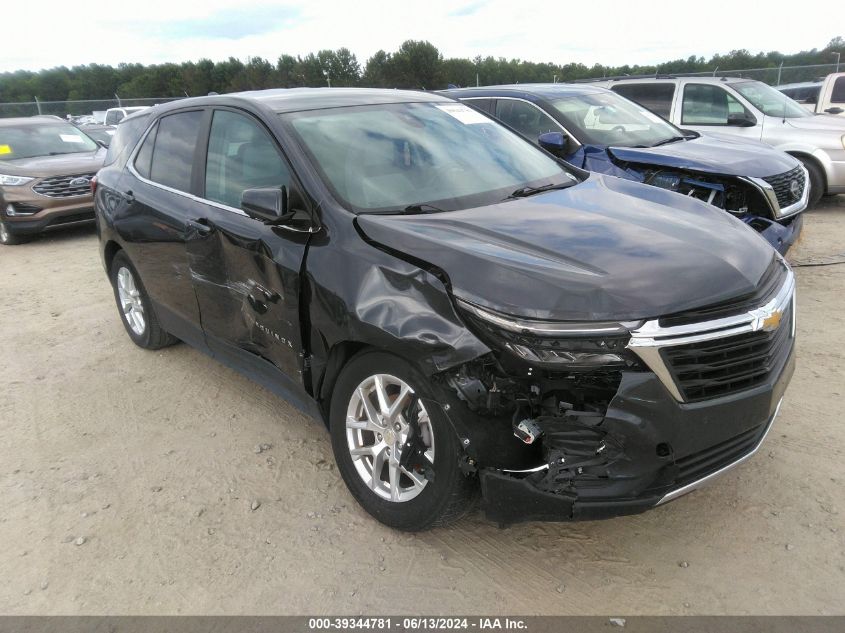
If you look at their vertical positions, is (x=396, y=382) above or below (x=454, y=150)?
below

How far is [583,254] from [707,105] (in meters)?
7.65

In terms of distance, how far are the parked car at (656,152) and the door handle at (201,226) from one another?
140 inches

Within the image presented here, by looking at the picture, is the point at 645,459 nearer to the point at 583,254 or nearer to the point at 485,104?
the point at 583,254

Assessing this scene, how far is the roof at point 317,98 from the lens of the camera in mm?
3454

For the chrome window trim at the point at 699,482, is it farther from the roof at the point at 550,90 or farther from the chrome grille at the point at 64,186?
the chrome grille at the point at 64,186

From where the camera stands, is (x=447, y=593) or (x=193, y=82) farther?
(x=193, y=82)

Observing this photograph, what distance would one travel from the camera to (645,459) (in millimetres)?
2188

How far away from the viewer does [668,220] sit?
289cm

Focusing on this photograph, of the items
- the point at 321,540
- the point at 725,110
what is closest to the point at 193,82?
the point at 725,110

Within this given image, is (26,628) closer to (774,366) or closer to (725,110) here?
(774,366)

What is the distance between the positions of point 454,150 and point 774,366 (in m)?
1.92

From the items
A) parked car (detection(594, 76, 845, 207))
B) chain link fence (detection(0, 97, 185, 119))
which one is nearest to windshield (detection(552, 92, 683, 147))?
parked car (detection(594, 76, 845, 207))

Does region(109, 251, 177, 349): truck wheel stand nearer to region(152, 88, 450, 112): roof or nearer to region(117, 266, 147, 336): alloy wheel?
region(117, 266, 147, 336): alloy wheel

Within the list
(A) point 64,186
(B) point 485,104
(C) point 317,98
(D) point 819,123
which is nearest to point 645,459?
(C) point 317,98
